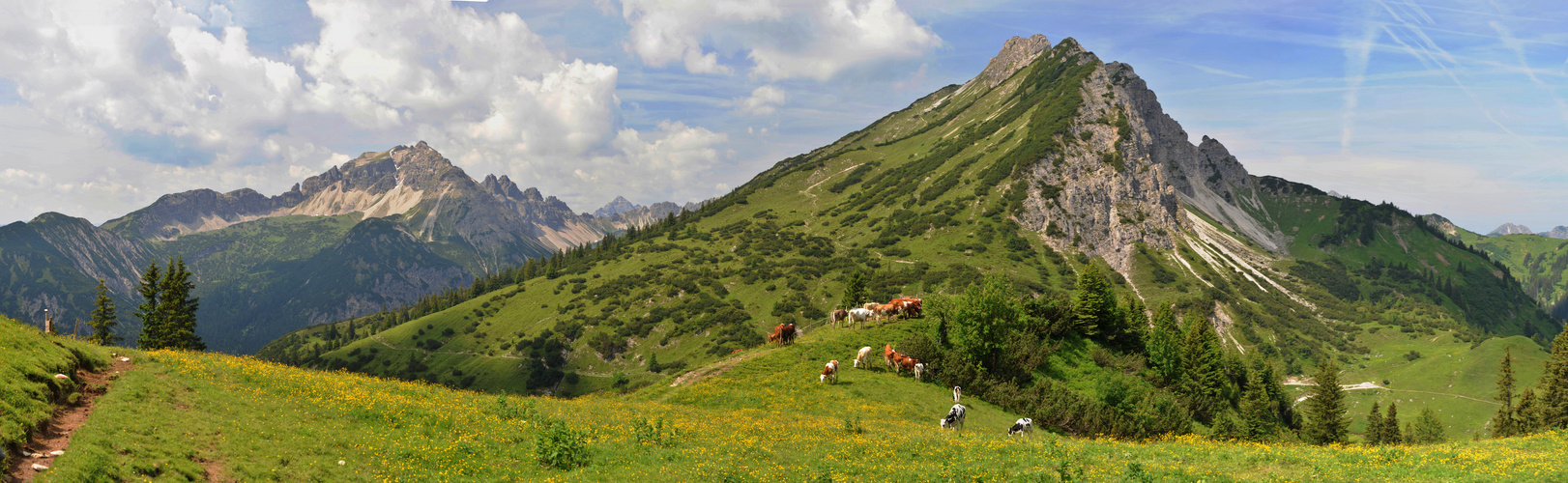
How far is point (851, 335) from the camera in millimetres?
57344

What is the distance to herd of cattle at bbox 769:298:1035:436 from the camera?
119ft

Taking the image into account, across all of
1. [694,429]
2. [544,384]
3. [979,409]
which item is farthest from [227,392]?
[544,384]

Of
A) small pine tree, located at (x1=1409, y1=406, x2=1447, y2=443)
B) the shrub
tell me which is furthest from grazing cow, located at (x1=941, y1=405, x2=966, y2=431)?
small pine tree, located at (x1=1409, y1=406, x2=1447, y2=443)

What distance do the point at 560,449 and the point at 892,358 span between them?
32355mm

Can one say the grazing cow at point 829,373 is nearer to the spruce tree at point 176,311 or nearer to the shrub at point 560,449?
the shrub at point 560,449

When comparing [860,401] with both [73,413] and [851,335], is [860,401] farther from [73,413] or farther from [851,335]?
[73,413]

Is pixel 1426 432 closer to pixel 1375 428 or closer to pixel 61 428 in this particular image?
pixel 1375 428

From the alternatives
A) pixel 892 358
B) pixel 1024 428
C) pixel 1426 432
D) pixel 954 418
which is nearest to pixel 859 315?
pixel 892 358

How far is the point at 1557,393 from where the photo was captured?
7338cm

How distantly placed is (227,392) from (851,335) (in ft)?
145

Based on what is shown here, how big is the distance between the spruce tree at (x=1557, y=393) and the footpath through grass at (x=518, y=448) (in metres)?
73.5

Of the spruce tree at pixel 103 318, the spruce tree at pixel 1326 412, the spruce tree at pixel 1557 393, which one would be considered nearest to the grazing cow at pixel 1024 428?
the spruce tree at pixel 1557 393

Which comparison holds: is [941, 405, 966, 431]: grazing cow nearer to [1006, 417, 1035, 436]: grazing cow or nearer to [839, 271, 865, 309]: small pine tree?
[1006, 417, 1035, 436]: grazing cow

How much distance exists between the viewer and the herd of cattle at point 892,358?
36125 millimetres
